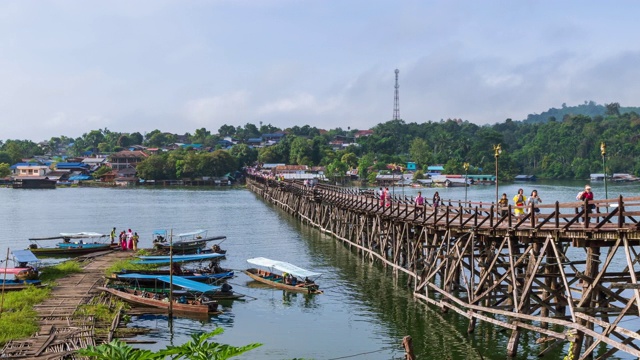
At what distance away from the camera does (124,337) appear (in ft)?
90.6

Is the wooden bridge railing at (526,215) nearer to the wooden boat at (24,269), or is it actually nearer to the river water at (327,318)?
the river water at (327,318)

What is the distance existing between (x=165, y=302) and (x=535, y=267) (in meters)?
17.3

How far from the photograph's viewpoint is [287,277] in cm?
3866

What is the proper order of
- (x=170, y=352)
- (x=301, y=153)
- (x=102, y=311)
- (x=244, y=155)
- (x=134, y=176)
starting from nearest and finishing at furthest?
1. (x=170, y=352)
2. (x=102, y=311)
3. (x=134, y=176)
4. (x=301, y=153)
5. (x=244, y=155)

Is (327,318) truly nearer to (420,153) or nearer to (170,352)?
(170,352)

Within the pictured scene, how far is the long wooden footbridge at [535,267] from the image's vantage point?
68.1ft

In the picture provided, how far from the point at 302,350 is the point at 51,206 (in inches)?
3472

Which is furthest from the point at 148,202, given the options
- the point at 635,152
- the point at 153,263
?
the point at 635,152

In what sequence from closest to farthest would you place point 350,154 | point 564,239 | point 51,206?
point 564,239
point 51,206
point 350,154

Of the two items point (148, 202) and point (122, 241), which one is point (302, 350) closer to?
point (122, 241)

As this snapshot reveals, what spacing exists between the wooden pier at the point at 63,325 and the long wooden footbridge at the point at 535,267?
1443 cm

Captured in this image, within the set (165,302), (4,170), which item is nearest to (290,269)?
(165,302)

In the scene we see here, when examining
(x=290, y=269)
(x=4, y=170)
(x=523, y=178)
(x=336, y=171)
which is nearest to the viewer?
(x=290, y=269)

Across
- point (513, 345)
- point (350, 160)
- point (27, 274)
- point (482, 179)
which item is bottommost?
point (513, 345)
